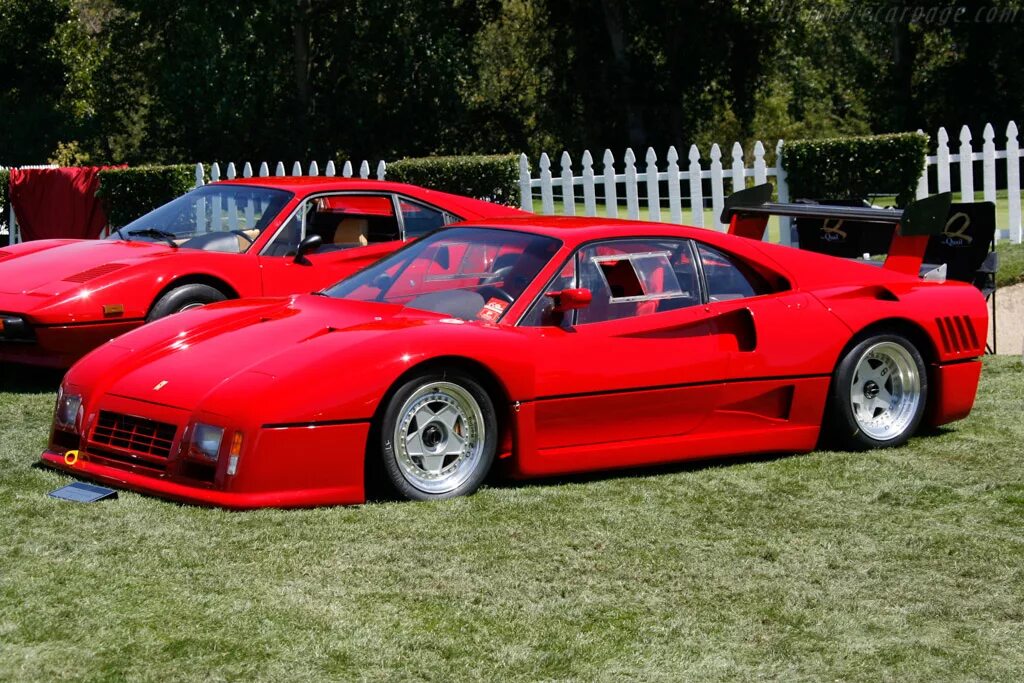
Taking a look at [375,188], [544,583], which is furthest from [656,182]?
[544,583]

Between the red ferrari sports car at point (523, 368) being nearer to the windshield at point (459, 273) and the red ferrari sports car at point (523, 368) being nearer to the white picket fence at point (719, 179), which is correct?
the windshield at point (459, 273)

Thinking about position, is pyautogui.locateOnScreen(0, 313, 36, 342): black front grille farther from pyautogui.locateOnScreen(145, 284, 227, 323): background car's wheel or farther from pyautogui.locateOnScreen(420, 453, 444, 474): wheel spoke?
pyautogui.locateOnScreen(420, 453, 444, 474): wheel spoke

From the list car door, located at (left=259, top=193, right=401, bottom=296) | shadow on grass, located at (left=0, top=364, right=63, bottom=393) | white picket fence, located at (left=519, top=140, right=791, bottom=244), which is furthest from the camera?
white picket fence, located at (left=519, top=140, right=791, bottom=244)

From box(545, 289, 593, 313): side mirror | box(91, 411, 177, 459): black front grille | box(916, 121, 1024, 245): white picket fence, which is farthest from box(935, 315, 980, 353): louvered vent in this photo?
box(916, 121, 1024, 245): white picket fence

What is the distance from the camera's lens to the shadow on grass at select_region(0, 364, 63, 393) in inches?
377

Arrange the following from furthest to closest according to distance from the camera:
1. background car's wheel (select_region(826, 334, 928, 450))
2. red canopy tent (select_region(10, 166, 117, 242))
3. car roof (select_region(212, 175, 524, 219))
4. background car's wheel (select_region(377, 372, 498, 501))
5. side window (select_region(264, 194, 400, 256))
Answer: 1. red canopy tent (select_region(10, 166, 117, 242))
2. car roof (select_region(212, 175, 524, 219))
3. side window (select_region(264, 194, 400, 256))
4. background car's wheel (select_region(826, 334, 928, 450))
5. background car's wheel (select_region(377, 372, 498, 501))

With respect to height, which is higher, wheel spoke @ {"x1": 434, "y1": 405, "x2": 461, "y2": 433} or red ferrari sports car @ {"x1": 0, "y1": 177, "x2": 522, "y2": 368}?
red ferrari sports car @ {"x1": 0, "y1": 177, "x2": 522, "y2": 368}

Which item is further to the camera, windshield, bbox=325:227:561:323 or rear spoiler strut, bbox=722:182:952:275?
rear spoiler strut, bbox=722:182:952:275

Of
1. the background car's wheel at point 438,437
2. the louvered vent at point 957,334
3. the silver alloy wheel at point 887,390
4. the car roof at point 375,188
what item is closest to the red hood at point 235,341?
the background car's wheel at point 438,437

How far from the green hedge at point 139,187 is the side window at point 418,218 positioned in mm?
8415

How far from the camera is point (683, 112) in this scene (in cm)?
3750

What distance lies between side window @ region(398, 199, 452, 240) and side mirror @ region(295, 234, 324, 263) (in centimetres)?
63

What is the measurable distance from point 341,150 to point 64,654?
104ft

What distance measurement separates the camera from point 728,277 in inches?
293
